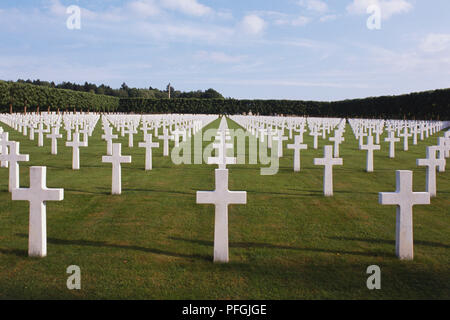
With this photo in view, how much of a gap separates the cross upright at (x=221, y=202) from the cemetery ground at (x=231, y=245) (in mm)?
161

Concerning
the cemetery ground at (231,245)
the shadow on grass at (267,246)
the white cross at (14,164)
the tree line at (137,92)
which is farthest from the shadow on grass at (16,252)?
the tree line at (137,92)

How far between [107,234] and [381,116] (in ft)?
208

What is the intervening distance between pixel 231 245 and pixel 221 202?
874mm

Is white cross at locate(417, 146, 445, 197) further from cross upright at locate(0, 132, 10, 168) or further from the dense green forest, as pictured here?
the dense green forest

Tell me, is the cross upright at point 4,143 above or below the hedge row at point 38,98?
below

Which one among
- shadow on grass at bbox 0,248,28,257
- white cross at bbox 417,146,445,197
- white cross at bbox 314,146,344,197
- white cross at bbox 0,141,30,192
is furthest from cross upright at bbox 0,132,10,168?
white cross at bbox 417,146,445,197

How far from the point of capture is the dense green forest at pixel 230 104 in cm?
5212

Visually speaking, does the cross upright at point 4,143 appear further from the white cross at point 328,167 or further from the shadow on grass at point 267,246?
the white cross at point 328,167

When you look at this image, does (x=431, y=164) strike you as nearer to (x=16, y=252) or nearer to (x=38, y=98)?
(x=16, y=252)

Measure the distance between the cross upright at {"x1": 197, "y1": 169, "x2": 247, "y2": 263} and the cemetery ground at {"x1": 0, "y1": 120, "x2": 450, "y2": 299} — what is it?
0.53 ft

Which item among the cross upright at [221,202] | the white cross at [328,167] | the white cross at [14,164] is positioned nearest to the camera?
the cross upright at [221,202]

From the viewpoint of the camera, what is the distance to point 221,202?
4.93 meters

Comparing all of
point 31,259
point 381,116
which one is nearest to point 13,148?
point 31,259

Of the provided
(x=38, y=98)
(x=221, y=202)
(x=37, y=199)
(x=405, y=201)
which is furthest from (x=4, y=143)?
(x=38, y=98)
